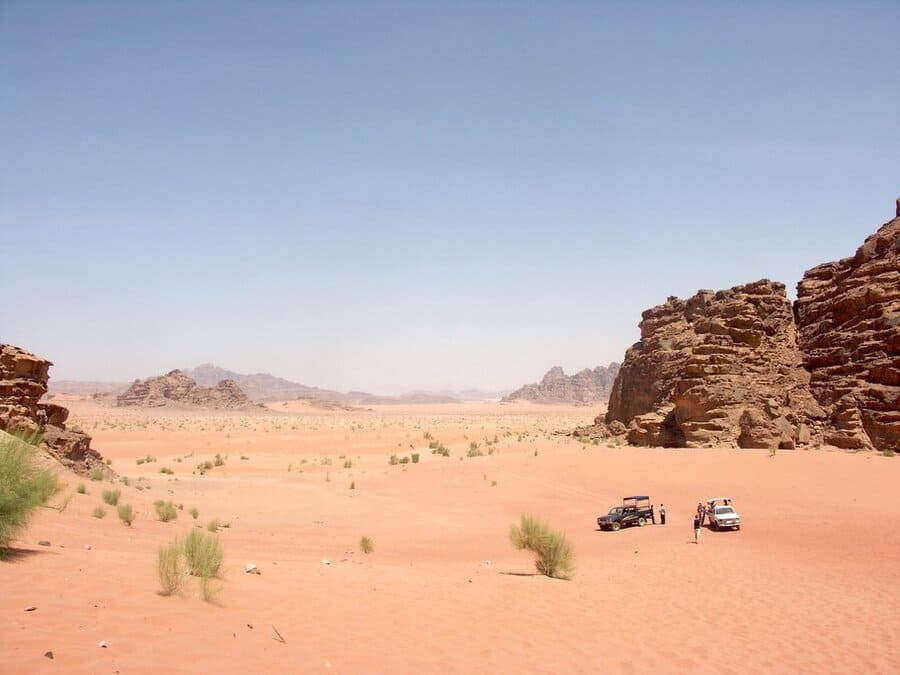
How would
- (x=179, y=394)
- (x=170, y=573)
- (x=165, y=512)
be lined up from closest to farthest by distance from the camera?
1. (x=170, y=573)
2. (x=165, y=512)
3. (x=179, y=394)

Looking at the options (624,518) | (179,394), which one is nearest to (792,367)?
Result: (624,518)

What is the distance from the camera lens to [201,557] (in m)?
8.27

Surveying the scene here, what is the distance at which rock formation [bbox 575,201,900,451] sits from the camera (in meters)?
26.0

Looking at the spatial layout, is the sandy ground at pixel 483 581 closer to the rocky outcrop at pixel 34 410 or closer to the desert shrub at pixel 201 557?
the desert shrub at pixel 201 557

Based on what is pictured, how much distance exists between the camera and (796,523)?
1780 centimetres

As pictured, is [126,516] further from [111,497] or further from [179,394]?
[179,394]

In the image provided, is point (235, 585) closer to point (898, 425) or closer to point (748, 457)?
point (748, 457)

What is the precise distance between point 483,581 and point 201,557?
17.3ft

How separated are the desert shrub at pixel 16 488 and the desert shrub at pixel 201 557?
6.29 ft

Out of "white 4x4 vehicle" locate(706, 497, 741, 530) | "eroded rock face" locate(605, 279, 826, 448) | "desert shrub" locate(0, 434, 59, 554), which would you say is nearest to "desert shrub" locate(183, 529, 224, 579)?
"desert shrub" locate(0, 434, 59, 554)

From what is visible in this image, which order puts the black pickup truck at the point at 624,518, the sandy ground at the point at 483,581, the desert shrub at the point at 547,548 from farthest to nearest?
the black pickup truck at the point at 624,518, the desert shrub at the point at 547,548, the sandy ground at the point at 483,581

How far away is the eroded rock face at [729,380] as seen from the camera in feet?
90.4

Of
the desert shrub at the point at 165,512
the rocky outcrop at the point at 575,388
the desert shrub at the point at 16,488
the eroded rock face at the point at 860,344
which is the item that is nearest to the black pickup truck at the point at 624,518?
the eroded rock face at the point at 860,344

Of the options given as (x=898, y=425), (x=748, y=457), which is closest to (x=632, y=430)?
(x=748, y=457)
